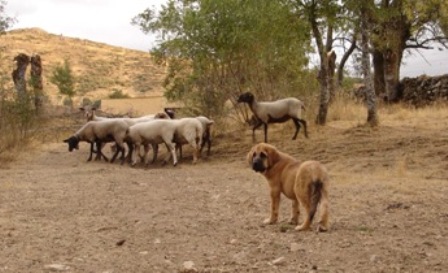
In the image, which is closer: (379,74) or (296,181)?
(296,181)

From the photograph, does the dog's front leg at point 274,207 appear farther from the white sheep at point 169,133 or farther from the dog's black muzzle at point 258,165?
the white sheep at point 169,133

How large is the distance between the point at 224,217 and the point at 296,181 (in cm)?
152

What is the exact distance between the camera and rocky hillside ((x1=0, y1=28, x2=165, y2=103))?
65.7 metres

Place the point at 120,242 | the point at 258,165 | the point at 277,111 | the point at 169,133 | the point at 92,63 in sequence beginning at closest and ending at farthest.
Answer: the point at 120,242 → the point at 258,165 → the point at 169,133 → the point at 277,111 → the point at 92,63

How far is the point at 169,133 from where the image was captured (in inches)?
665

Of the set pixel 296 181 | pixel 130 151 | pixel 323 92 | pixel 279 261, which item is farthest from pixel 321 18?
pixel 279 261

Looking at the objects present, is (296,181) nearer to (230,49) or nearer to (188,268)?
(188,268)

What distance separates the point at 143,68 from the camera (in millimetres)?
76625

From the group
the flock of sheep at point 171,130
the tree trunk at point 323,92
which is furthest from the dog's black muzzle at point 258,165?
the tree trunk at point 323,92

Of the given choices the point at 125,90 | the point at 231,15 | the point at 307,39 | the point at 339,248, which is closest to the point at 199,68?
the point at 231,15

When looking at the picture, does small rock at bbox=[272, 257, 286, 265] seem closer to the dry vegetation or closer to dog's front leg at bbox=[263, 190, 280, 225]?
the dry vegetation

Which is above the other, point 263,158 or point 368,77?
point 368,77

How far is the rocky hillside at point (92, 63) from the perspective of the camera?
2586 inches

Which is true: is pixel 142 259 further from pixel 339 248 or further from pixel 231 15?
pixel 231 15
